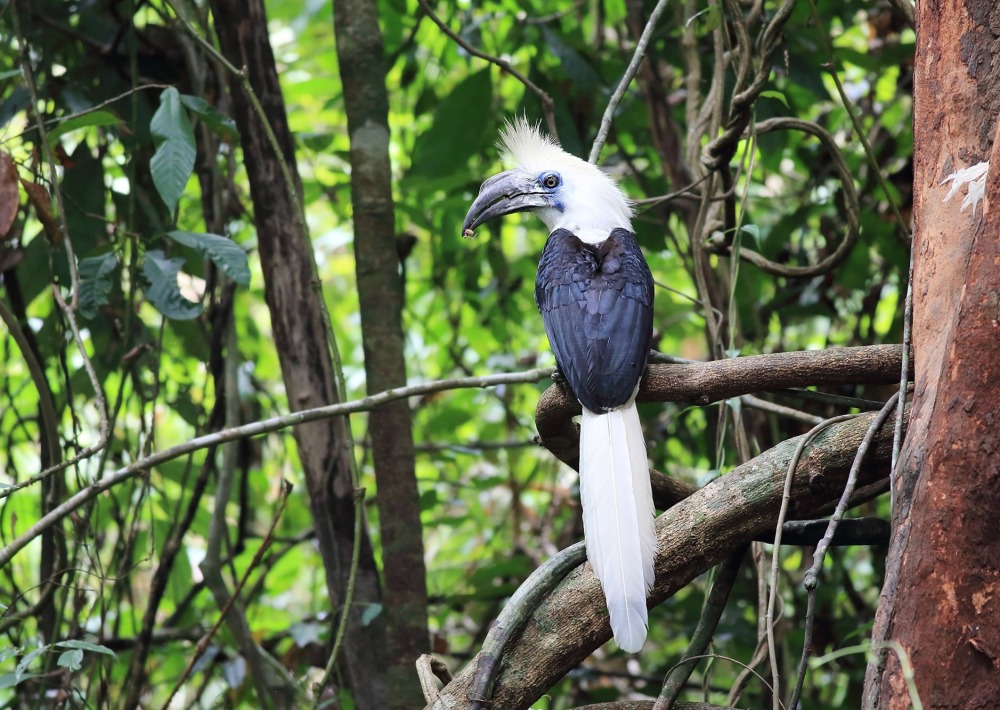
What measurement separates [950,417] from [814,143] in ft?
9.17

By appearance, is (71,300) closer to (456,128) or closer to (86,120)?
(86,120)

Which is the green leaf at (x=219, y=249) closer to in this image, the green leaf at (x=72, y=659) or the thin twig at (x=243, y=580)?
the thin twig at (x=243, y=580)

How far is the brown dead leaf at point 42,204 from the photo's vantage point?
7.19 ft

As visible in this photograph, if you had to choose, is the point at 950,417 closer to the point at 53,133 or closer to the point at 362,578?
the point at 362,578

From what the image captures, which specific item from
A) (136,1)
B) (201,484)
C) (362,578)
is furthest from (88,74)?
(362,578)

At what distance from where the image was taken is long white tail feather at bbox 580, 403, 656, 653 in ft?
5.00

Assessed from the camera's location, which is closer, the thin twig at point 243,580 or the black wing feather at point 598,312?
the black wing feather at point 598,312

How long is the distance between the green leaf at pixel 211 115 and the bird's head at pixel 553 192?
25.0 inches

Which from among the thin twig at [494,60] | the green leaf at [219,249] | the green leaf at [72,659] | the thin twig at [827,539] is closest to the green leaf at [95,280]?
the green leaf at [219,249]

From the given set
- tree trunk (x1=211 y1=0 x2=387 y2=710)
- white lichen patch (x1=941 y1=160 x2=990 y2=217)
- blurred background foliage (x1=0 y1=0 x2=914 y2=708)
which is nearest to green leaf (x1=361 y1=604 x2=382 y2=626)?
blurred background foliage (x1=0 y1=0 x2=914 y2=708)

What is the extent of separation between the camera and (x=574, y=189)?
2.64 metres

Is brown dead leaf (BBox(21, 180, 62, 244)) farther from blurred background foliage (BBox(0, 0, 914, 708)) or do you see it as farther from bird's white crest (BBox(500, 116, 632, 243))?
bird's white crest (BBox(500, 116, 632, 243))

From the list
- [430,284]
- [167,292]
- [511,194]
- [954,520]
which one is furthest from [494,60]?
[430,284]

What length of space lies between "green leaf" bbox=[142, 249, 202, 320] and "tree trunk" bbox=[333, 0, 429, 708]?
54cm
